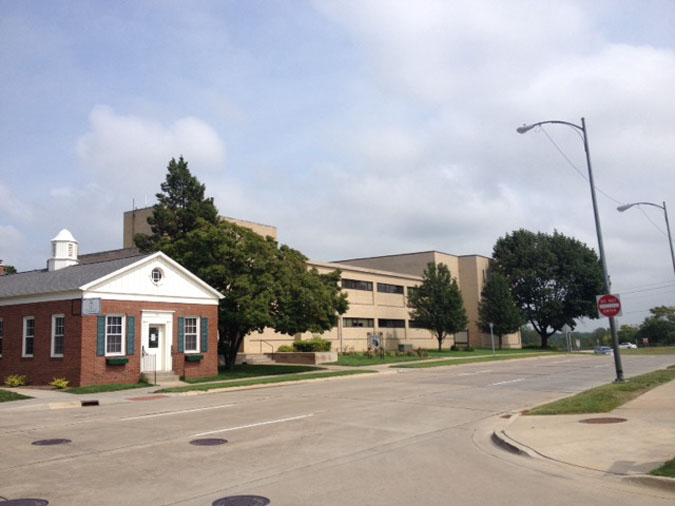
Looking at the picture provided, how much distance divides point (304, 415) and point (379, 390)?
6979 millimetres

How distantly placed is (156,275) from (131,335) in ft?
9.72

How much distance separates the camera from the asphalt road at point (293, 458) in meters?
7.32

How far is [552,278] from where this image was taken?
74312mm

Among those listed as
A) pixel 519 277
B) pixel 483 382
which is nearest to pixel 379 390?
pixel 483 382

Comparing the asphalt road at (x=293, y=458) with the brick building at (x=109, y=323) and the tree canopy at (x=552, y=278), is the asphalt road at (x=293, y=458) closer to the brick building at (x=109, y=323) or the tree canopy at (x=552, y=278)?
the brick building at (x=109, y=323)

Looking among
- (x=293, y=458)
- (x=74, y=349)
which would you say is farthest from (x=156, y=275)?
(x=293, y=458)

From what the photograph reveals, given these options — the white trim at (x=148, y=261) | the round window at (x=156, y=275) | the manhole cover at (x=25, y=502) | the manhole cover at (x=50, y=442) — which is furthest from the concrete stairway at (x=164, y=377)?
the manhole cover at (x=25, y=502)

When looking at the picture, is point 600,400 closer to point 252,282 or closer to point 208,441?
point 208,441

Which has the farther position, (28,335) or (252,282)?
(252,282)

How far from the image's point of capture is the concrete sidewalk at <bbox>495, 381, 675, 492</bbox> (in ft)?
27.7

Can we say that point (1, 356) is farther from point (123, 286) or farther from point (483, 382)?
point (483, 382)

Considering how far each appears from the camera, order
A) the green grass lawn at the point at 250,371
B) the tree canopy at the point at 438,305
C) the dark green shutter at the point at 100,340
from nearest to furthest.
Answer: the dark green shutter at the point at 100,340, the green grass lawn at the point at 250,371, the tree canopy at the point at 438,305

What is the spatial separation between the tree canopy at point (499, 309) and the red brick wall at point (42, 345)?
50.7m

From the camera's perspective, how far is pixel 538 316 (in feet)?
245
